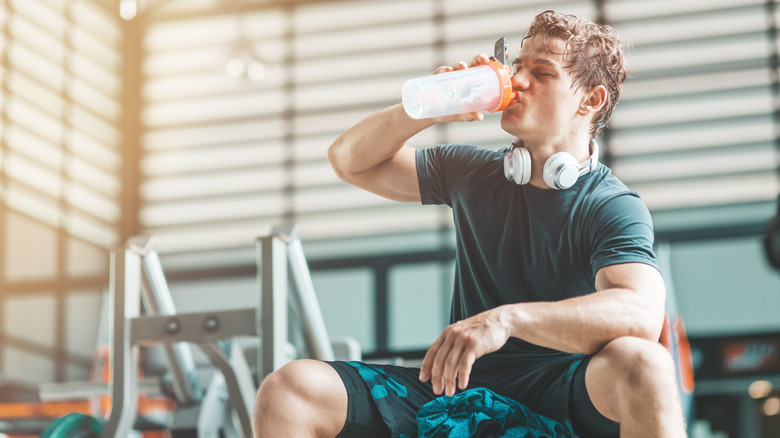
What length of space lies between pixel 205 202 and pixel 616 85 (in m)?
5.81

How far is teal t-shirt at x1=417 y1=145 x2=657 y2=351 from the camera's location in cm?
133

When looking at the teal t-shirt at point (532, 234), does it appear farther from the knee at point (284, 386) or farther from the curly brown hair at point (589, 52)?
the knee at point (284, 386)

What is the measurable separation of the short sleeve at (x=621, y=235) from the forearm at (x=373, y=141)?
35cm

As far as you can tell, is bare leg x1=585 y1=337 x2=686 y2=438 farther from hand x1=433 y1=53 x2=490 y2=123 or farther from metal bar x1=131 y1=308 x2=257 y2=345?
metal bar x1=131 y1=308 x2=257 y2=345

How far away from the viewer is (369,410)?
132 cm

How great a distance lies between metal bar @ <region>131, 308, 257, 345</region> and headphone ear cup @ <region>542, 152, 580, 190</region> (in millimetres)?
780

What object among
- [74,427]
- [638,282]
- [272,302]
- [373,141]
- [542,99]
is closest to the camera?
[638,282]

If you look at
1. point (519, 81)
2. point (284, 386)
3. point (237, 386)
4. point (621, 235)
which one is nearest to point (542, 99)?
point (519, 81)

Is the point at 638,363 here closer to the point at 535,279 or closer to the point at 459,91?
the point at 535,279

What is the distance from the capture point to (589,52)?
1.52 meters

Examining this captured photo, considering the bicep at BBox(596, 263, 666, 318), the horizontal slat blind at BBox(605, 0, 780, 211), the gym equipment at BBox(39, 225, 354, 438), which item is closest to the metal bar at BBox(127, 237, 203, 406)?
the gym equipment at BBox(39, 225, 354, 438)

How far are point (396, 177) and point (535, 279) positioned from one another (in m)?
0.38

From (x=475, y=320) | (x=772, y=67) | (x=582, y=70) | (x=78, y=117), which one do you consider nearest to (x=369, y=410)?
(x=475, y=320)

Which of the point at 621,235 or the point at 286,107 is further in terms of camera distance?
the point at 286,107
